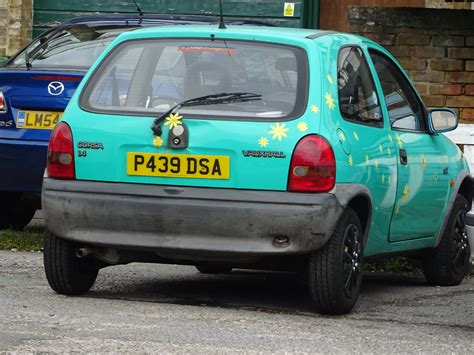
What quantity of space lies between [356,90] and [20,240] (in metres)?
3.59

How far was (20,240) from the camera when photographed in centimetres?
1063

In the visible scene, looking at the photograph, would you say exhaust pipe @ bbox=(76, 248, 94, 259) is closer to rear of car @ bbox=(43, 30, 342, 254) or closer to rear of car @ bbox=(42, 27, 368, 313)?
rear of car @ bbox=(42, 27, 368, 313)

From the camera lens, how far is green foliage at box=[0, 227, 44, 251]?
10445 millimetres

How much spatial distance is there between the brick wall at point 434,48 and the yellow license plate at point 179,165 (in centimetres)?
574

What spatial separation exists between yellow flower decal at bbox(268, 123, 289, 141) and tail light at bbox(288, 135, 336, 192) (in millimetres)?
95

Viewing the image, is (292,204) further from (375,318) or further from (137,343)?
(137,343)

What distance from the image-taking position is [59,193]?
7.61 metres

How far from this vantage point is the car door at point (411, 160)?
8406 mm

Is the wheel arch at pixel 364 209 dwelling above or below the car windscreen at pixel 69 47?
below

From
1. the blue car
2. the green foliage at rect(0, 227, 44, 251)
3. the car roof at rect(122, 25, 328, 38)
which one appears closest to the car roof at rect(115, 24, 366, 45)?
the car roof at rect(122, 25, 328, 38)

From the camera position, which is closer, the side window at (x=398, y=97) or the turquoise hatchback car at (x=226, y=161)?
the turquoise hatchback car at (x=226, y=161)

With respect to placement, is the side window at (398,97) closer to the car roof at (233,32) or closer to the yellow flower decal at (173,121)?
the car roof at (233,32)

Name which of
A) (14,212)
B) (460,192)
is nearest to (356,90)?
(460,192)

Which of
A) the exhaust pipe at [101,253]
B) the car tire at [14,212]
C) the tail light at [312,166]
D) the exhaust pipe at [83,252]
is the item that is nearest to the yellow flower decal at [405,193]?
the tail light at [312,166]
